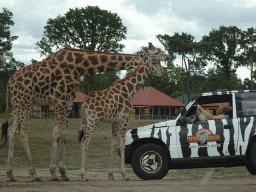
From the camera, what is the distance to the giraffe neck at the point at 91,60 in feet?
30.3

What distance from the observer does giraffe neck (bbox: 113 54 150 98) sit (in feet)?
31.6

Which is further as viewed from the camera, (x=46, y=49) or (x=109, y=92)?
(x=46, y=49)

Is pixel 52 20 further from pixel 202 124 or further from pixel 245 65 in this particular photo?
pixel 202 124

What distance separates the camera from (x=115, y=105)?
9211 millimetres

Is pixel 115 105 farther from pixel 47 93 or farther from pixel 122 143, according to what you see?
pixel 47 93

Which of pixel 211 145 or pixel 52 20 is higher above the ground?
pixel 52 20

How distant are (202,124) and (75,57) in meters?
3.45

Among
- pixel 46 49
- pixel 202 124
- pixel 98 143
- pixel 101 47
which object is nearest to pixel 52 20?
pixel 46 49

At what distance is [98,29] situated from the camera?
42438 mm

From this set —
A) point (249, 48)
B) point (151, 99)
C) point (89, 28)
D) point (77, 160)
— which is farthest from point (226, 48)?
point (77, 160)

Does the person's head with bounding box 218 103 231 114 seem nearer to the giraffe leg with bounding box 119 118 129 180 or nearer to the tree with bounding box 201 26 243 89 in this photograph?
the giraffe leg with bounding box 119 118 129 180

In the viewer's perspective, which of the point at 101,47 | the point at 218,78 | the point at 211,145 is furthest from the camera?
the point at 218,78

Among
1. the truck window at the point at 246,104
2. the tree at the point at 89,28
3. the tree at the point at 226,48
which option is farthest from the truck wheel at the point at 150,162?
the tree at the point at 226,48

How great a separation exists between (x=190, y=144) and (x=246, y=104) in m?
1.70
